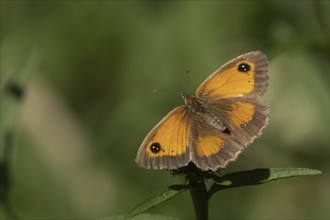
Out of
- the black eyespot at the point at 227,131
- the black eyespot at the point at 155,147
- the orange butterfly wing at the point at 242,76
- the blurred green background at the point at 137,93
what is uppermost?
the orange butterfly wing at the point at 242,76

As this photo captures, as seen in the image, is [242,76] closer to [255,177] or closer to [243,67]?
[243,67]

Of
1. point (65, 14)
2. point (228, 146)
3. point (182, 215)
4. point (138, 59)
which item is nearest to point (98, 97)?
point (138, 59)

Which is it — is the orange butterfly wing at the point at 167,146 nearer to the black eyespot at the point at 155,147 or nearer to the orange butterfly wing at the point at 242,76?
the black eyespot at the point at 155,147

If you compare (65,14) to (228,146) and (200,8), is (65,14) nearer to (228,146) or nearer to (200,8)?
(200,8)

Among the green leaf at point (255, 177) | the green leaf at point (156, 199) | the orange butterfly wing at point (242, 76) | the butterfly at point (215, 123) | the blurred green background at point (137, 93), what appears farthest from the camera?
the blurred green background at point (137, 93)

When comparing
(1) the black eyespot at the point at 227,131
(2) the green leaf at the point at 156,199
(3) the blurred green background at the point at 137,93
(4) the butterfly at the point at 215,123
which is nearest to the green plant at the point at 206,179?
(2) the green leaf at the point at 156,199

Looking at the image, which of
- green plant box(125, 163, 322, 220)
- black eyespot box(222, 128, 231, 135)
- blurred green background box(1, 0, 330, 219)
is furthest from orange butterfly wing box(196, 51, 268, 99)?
blurred green background box(1, 0, 330, 219)

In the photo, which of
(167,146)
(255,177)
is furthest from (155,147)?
(255,177)
